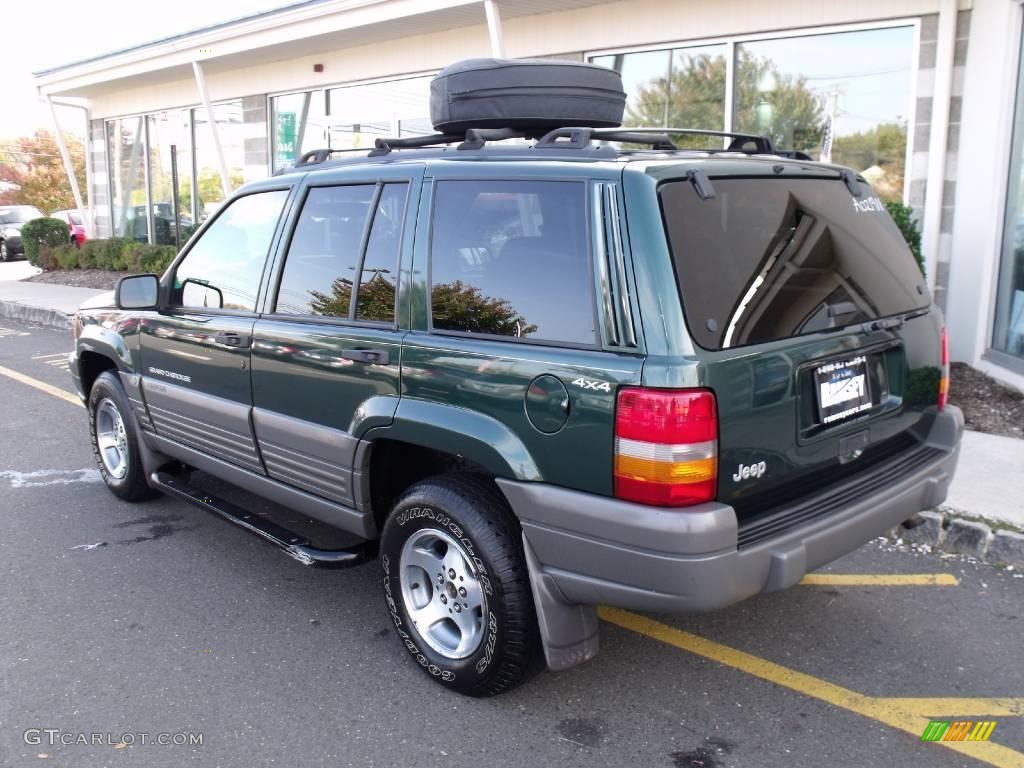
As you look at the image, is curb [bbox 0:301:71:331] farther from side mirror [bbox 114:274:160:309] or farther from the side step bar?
the side step bar

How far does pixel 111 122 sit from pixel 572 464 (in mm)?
20086

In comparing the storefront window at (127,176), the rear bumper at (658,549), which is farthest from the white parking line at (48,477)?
the storefront window at (127,176)

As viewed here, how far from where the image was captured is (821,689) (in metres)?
3.33

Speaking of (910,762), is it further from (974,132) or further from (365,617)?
(974,132)

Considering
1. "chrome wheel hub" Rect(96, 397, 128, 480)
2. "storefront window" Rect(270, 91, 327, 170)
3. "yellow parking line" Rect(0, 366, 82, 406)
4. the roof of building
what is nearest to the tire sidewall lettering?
"chrome wheel hub" Rect(96, 397, 128, 480)

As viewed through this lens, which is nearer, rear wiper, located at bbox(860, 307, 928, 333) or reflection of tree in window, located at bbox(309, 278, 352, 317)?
rear wiper, located at bbox(860, 307, 928, 333)

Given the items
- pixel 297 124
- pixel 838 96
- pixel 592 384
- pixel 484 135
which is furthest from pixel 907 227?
pixel 297 124

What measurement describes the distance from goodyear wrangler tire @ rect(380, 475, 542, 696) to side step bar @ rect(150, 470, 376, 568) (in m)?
0.26

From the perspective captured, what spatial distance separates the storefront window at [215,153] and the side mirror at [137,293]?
37.8 ft

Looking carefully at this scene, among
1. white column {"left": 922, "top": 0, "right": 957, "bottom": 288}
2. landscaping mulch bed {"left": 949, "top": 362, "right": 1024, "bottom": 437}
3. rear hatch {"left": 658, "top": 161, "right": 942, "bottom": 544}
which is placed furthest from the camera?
white column {"left": 922, "top": 0, "right": 957, "bottom": 288}

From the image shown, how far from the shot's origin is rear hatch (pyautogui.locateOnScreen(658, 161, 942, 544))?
109 inches

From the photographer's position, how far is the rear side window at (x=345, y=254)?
11.5 ft

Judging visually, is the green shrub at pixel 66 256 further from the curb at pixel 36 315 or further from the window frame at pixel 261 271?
the window frame at pixel 261 271

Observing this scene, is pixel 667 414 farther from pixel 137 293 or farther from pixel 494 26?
pixel 494 26
